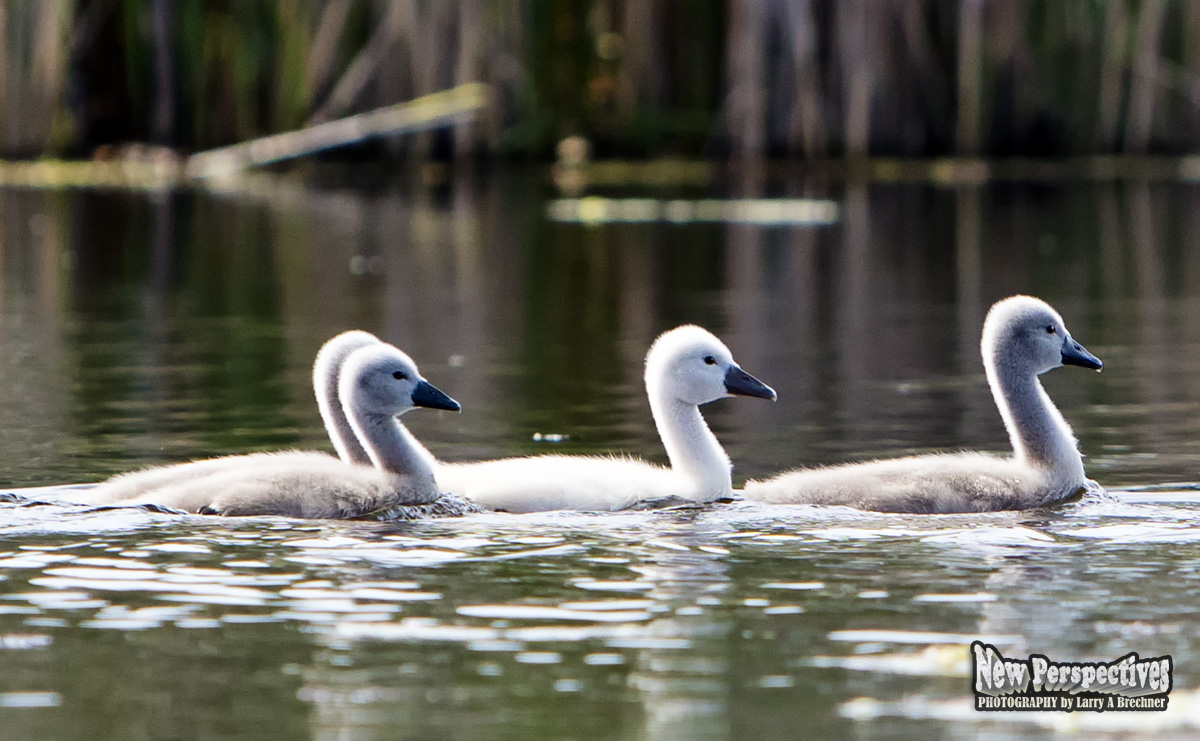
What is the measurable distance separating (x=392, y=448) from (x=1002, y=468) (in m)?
2.25

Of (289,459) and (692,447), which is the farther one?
(692,447)

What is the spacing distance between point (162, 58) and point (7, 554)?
21.3 m

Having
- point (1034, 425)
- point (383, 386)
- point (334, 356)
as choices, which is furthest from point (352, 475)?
point (1034, 425)

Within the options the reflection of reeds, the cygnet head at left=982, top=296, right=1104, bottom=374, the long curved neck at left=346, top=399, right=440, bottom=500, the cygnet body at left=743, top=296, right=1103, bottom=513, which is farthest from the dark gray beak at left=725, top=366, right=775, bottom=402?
the reflection of reeds

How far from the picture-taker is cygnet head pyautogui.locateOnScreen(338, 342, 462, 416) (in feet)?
27.9

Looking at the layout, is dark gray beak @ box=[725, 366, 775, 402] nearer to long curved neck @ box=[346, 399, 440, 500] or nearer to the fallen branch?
long curved neck @ box=[346, 399, 440, 500]

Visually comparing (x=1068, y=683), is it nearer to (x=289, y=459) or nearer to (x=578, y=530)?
(x=578, y=530)

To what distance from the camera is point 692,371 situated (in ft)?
29.2

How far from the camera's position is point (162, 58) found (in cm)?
2780

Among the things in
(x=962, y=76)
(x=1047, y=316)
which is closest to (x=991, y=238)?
(x=962, y=76)

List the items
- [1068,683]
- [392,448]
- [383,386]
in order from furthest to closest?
[383,386]
[392,448]
[1068,683]

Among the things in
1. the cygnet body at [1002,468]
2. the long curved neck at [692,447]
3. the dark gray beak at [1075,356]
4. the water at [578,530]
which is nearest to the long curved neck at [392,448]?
the water at [578,530]

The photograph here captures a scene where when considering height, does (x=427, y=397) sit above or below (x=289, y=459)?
above

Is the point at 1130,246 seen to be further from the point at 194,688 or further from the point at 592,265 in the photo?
the point at 194,688
